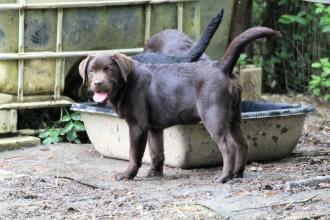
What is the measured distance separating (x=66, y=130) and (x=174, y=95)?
222 centimetres

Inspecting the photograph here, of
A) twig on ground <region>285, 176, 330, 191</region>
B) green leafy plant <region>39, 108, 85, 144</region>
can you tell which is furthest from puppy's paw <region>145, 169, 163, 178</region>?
green leafy plant <region>39, 108, 85, 144</region>

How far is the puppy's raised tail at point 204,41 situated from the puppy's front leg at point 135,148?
948 mm

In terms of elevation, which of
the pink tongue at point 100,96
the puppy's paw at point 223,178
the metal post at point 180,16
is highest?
the metal post at point 180,16

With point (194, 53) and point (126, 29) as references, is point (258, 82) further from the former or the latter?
point (194, 53)

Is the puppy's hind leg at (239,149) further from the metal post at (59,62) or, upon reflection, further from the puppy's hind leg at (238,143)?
the metal post at (59,62)

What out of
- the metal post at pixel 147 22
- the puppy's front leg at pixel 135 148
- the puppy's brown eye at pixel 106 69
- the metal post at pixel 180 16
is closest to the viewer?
the puppy's brown eye at pixel 106 69

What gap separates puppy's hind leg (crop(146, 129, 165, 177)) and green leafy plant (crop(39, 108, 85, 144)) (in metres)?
1.77

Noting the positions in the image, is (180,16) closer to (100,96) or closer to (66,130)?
(66,130)

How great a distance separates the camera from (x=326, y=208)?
6070 millimetres

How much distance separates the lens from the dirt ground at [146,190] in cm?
611

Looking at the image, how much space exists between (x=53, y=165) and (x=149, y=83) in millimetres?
1399

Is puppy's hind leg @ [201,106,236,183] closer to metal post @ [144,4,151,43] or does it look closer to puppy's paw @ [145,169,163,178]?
puppy's paw @ [145,169,163,178]

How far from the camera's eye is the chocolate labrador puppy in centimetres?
724

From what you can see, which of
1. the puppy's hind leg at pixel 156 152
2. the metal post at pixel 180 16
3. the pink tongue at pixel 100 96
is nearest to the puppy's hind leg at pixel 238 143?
the puppy's hind leg at pixel 156 152
